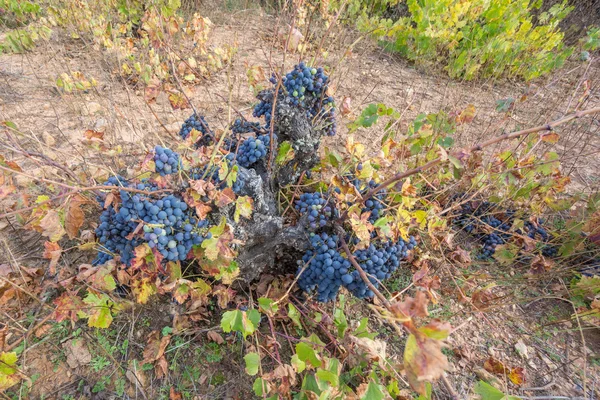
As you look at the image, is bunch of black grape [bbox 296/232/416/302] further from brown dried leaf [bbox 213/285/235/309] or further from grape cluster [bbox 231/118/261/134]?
grape cluster [bbox 231/118/261/134]

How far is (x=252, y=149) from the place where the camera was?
1.63 meters

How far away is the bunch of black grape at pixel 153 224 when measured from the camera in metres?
1.25

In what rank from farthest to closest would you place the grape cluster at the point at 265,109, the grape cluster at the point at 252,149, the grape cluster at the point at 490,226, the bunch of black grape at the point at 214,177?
the grape cluster at the point at 490,226 < the grape cluster at the point at 265,109 < the grape cluster at the point at 252,149 < the bunch of black grape at the point at 214,177

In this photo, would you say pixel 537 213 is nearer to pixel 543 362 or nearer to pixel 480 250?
pixel 480 250

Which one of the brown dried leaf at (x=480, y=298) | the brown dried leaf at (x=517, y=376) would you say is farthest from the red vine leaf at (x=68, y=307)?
the brown dried leaf at (x=517, y=376)

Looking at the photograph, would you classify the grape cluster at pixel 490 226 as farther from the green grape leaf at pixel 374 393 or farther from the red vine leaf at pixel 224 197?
the red vine leaf at pixel 224 197

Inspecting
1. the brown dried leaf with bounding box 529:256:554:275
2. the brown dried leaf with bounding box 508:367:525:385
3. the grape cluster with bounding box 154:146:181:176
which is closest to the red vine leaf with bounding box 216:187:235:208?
the grape cluster with bounding box 154:146:181:176

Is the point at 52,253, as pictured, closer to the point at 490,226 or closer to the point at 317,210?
the point at 317,210

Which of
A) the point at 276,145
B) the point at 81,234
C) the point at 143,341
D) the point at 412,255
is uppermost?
the point at 276,145

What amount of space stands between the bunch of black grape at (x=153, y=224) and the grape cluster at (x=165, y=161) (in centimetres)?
10

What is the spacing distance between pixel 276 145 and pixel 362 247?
729 millimetres

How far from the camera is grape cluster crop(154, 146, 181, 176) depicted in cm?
128

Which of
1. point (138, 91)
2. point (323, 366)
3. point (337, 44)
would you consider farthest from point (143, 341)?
point (337, 44)

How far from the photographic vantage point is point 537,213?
2.34 meters
